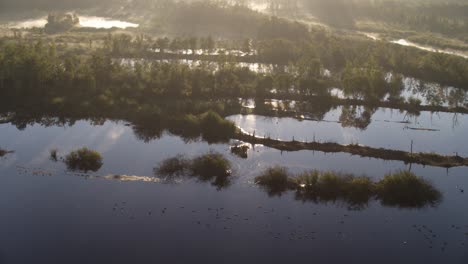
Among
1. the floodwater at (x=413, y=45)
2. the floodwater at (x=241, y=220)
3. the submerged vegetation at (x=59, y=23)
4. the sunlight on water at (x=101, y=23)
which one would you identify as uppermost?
the sunlight on water at (x=101, y=23)

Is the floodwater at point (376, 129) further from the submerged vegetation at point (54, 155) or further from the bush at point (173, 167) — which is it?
the submerged vegetation at point (54, 155)

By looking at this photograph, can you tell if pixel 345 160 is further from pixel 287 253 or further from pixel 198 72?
pixel 198 72

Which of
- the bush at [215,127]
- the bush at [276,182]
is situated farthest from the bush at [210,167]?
the bush at [215,127]

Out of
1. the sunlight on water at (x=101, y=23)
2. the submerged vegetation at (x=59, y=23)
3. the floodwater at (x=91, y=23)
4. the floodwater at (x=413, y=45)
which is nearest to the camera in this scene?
the floodwater at (x=413, y=45)

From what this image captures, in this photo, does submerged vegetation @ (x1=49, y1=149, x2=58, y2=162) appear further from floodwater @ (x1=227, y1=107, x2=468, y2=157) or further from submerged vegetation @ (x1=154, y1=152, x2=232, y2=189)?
floodwater @ (x1=227, y1=107, x2=468, y2=157)

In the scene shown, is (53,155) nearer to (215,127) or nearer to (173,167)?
(173,167)

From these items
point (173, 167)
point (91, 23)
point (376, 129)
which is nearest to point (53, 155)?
point (173, 167)
